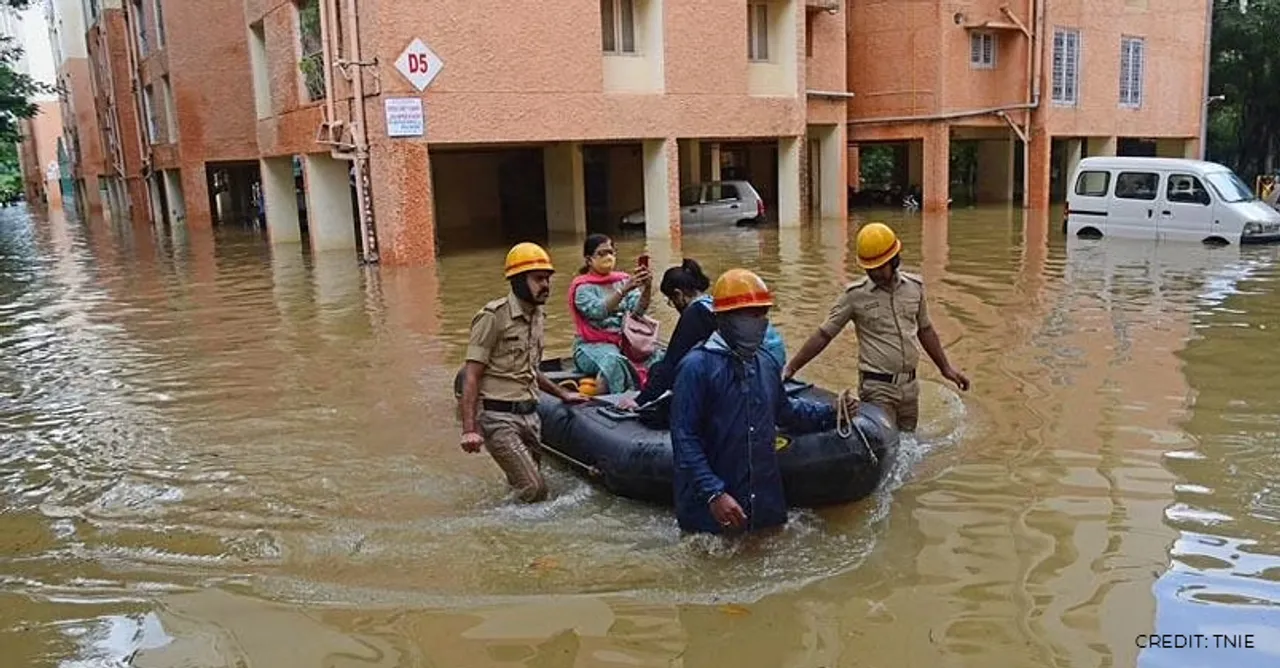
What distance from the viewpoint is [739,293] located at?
4.67 metres

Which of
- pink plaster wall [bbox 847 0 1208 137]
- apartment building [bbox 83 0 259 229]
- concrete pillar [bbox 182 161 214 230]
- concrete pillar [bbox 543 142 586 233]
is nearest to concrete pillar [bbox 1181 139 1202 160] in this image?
pink plaster wall [bbox 847 0 1208 137]

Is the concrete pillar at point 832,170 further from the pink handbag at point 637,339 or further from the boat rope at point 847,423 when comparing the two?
the boat rope at point 847,423

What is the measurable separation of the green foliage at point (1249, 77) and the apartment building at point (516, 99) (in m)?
15.6

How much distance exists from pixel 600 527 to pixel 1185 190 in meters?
15.9

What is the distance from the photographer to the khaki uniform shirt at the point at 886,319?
6.20 m

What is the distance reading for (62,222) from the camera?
4450 cm

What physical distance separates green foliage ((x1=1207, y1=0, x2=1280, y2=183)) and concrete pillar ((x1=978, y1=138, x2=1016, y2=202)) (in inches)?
314

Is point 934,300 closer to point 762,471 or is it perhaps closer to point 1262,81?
point 762,471

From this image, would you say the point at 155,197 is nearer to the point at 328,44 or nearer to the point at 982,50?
the point at 328,44

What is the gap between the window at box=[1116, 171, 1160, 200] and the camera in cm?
1853

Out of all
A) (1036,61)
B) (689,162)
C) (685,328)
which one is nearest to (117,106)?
(689,162)

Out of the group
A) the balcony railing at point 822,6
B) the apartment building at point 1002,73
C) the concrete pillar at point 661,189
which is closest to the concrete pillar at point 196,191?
the concrete pillar at point 661,189

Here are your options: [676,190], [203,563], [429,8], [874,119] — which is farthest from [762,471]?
[874,119]

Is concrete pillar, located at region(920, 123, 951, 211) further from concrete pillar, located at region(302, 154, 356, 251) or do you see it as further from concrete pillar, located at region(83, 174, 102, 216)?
concrete pillar, located at region(83, 174, 102, 216)
